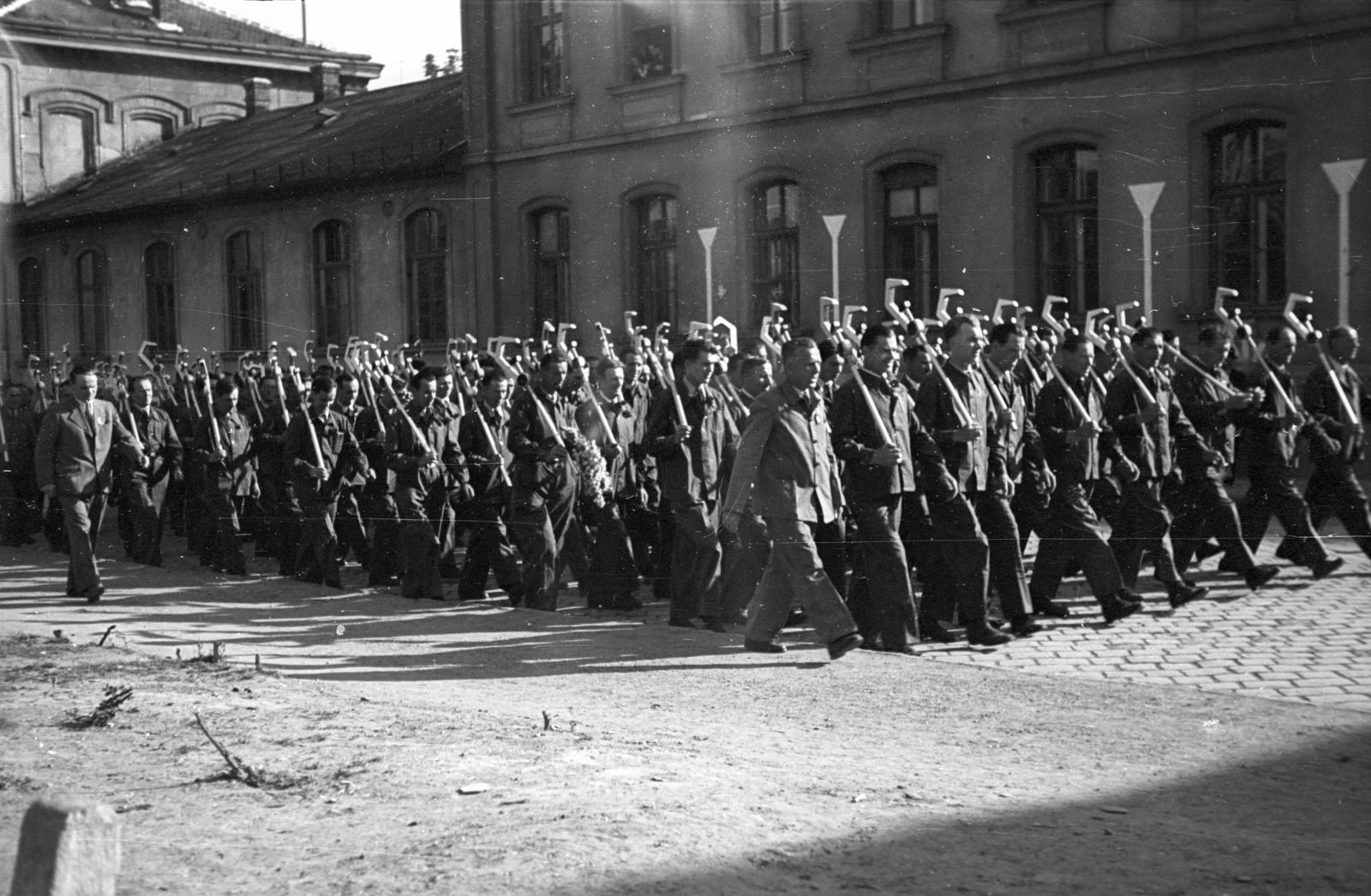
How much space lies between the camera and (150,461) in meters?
16.7

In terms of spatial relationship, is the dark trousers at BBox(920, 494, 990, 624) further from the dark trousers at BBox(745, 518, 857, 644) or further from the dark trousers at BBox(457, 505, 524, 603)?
the dark trousers at BBox(457, 505, 524, 603)

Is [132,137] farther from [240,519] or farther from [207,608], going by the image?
[207,608]

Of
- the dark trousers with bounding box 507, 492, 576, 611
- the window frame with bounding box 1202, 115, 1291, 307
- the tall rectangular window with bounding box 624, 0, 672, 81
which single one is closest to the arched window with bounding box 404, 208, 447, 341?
the tall rectangular window with bounding box 624, 0, 672, 81

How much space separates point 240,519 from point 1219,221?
33.9 ft

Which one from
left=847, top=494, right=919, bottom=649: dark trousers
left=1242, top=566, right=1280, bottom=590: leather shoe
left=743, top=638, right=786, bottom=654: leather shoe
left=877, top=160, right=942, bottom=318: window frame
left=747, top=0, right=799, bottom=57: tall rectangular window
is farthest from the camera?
left=877, top=160, right=942, bottom=318: window frame

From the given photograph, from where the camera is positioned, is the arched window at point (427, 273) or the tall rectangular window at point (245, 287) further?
the tall rectangular window at point (245, 287)

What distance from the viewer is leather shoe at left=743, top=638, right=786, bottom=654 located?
9594 millimetres

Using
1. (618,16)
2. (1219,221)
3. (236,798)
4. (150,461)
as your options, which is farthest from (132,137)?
(236,798)

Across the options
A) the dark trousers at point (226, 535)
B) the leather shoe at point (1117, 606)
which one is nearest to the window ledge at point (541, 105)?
the dark trousers at point (226, 535)

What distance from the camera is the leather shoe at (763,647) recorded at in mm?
9594

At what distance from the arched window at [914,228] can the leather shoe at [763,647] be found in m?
8.30

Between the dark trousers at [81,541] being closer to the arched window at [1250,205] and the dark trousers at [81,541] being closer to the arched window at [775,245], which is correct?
the arched window at [775,245]

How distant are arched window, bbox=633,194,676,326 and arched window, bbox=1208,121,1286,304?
280 inches

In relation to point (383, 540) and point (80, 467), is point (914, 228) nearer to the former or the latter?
point (383, 540)
